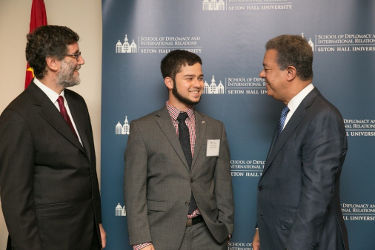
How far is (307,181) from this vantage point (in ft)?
6.79

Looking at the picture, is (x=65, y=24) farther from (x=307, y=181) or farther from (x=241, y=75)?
(x=307, y=181)

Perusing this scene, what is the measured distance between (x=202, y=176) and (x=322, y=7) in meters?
1.80

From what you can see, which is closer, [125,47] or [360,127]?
[360,127]

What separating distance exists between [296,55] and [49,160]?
1.53 meters

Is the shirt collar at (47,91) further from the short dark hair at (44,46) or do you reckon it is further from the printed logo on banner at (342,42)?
the printed logo on banner at (342,42)

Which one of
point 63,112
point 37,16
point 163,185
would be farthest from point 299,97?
point 37,16

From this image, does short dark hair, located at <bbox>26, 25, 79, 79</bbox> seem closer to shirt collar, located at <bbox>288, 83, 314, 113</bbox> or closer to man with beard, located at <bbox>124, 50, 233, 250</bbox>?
man with beard, located at <bbox>124, 50, 233, 250</bbox>

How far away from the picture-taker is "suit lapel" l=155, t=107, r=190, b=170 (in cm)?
262

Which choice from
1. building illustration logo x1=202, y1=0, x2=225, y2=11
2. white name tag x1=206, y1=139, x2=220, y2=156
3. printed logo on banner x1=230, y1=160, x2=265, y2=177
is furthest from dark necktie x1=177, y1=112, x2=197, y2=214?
building illustration logo x1=202, y1=0, x2=225, y2=11

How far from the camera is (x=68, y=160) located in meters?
2.29

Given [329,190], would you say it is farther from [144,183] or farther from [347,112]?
[347,112]

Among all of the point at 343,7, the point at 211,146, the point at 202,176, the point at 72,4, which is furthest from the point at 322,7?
→ the point at 72,4

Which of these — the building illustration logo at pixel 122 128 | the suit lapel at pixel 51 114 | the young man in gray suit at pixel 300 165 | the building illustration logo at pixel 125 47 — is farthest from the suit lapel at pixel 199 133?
the building illustration logo at pixel 125 47

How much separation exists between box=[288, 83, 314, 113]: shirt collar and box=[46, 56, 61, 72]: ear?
141 centimetres
